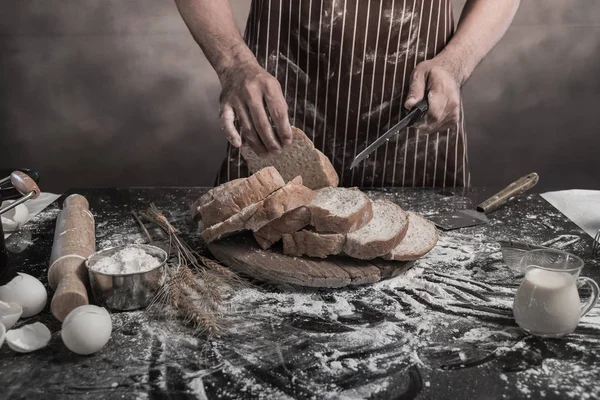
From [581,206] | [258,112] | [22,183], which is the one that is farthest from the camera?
[581,206]

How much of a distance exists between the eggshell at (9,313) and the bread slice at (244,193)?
0.71m

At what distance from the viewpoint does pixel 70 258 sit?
1873 millimetres

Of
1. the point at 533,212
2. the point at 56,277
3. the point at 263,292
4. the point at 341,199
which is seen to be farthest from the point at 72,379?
the point at 533,212

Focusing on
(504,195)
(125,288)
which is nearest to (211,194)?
(125,288)

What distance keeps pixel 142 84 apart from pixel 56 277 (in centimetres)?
297

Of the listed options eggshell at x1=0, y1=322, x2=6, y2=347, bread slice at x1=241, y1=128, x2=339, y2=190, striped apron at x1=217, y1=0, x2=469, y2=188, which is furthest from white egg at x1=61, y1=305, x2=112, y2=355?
striped apron at x1=217, y1=0, x2=469, y2=188

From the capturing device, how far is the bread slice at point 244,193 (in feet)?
6.91

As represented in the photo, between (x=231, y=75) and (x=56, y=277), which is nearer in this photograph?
(x=56, y=277)

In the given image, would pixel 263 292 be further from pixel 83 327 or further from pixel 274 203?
pixel 83 327

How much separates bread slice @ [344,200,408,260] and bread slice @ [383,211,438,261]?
0.10 feet

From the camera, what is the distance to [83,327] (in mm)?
1492

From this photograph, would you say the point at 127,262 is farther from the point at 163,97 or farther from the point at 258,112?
the point at 163,97

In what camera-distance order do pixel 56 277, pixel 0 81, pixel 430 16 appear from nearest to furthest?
pixel 56 277 < pixel 430 16 < pixel 0 81

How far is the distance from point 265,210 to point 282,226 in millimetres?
77
